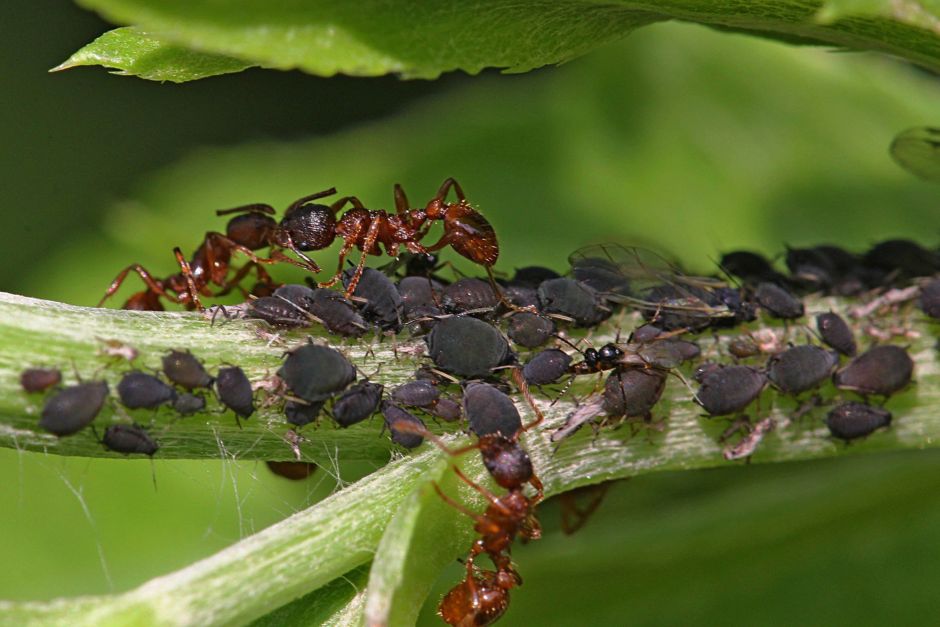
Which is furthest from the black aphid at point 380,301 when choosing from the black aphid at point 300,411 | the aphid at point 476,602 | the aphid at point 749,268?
the aphid at point 749,268

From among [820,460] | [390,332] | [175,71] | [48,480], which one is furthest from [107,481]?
[820,460]

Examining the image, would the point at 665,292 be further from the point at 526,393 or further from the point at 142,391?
the point at 142,391

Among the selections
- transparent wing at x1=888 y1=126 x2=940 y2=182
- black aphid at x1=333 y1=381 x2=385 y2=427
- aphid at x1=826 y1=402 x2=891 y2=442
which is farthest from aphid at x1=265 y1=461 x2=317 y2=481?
transparent wing at x1=888 y1=126 x2=940 y2=182

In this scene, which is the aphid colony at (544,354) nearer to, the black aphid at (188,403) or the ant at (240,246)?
the black aphid at (188,403)

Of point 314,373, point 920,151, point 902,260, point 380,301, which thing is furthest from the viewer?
point 920,151

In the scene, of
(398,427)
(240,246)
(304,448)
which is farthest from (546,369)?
(240,246)

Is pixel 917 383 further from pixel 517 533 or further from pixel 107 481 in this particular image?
pixel 107 481
